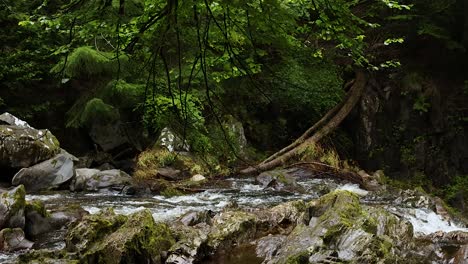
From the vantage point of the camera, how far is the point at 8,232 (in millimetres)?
6723

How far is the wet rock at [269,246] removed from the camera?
21.4 feet

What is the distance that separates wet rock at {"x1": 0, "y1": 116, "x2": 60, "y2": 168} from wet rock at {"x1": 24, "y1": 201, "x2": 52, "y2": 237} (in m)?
3.65

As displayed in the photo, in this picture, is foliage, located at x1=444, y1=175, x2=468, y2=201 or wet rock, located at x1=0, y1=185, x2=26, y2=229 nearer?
wet rock, located at x1=0, y1=185, x2=26, y2=229

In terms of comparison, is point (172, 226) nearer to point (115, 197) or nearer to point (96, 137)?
point (115, 197)

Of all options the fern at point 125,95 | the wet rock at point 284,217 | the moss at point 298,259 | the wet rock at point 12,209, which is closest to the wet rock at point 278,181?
the wet rock at point 284,217

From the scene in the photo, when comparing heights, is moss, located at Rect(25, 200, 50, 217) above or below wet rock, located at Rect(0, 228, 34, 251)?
above

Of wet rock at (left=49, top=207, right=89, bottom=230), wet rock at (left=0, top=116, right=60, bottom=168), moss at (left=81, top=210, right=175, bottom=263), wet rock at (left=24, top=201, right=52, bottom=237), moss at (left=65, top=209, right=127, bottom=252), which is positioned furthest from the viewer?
wet rock at (left=0, top=116, right=60, bottom=168)

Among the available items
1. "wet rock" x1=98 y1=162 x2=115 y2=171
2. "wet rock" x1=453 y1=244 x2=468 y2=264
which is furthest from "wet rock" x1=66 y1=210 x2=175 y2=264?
"wet rock" x1=98 y1=162 x2=115 y2=171

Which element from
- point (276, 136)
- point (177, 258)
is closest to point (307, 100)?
point (276, 136)

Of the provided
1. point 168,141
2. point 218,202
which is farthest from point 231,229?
point 168,141

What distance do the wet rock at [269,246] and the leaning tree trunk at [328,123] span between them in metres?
7.34

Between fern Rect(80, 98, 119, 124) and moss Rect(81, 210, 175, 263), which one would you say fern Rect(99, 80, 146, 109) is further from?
moss Rect(81, 210, 175, 263)

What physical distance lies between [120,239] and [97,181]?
225 inches

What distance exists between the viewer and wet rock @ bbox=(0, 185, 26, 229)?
7.04 metres
